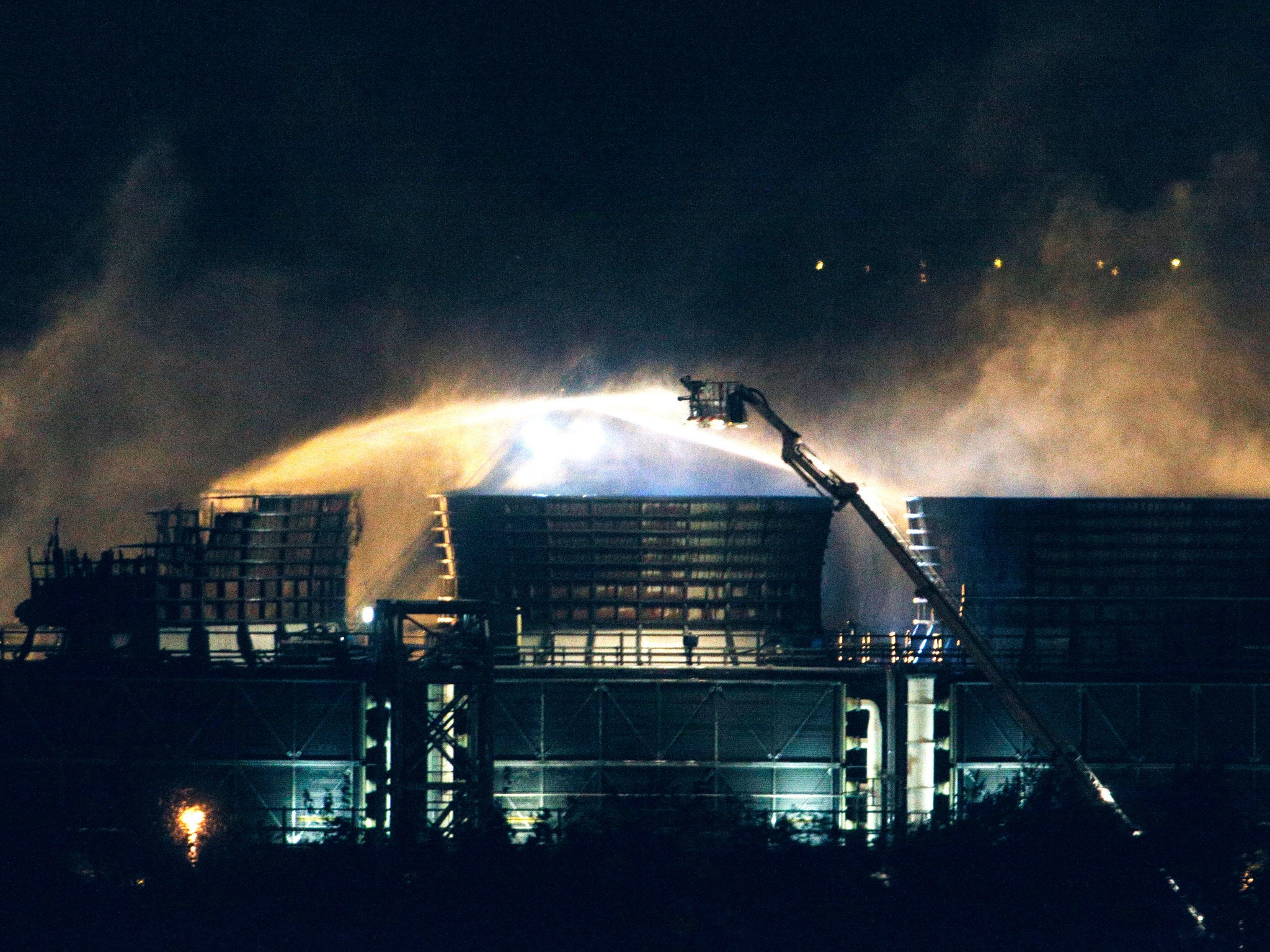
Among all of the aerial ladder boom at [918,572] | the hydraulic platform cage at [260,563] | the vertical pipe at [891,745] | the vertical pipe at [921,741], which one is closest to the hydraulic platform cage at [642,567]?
the aerial ladder boom at [918,572]

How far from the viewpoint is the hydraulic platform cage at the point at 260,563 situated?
36844 mm

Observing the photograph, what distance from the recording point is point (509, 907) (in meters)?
21.5

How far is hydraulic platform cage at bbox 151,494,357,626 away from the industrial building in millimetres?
141

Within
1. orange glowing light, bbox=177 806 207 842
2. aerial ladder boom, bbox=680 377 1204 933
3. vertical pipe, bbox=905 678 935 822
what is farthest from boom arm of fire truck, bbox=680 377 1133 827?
orange glowing light, bbox=177 806 207 842

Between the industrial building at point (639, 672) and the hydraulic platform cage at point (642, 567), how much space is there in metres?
0.06

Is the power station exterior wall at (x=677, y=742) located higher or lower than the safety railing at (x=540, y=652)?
lower

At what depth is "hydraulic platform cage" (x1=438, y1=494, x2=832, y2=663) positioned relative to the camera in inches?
1427

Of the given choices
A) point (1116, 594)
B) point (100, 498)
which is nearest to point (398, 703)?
point (1116, 594)

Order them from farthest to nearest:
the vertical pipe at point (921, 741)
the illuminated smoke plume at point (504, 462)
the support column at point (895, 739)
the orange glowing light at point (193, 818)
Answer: the illuminated smoke plume at point (504, 462), the vertical pipe at point (921, 741), the support column at point (895, 739), the orange glowing light at point (193, 818)

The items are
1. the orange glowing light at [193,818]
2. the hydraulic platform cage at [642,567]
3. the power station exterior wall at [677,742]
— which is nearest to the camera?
the orange glowing light at [193,818]

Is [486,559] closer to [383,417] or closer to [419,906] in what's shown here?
[383,417]

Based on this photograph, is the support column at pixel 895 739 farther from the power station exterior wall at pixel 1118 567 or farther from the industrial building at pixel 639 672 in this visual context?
the power station exterior wall at pixel 1118 567

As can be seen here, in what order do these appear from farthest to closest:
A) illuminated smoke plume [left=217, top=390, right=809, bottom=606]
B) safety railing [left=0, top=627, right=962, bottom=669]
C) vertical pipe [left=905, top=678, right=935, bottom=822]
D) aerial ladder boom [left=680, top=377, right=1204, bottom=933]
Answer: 1. illuminated smoke plume [left=217, top=390, right=809, bottom=606]
2. vertical pipe [left=905, top=678, right=935, bottom=822]
3. safety railing [left=0, top=627, right=962, bottom=669]
4. aerial ladder boom [left=680, top=377, right=1204, bottom=933]

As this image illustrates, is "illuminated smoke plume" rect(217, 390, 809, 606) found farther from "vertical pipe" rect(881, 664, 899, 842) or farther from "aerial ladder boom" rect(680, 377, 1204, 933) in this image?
"vertical pipe" rect(881, 664, 899, 842)
